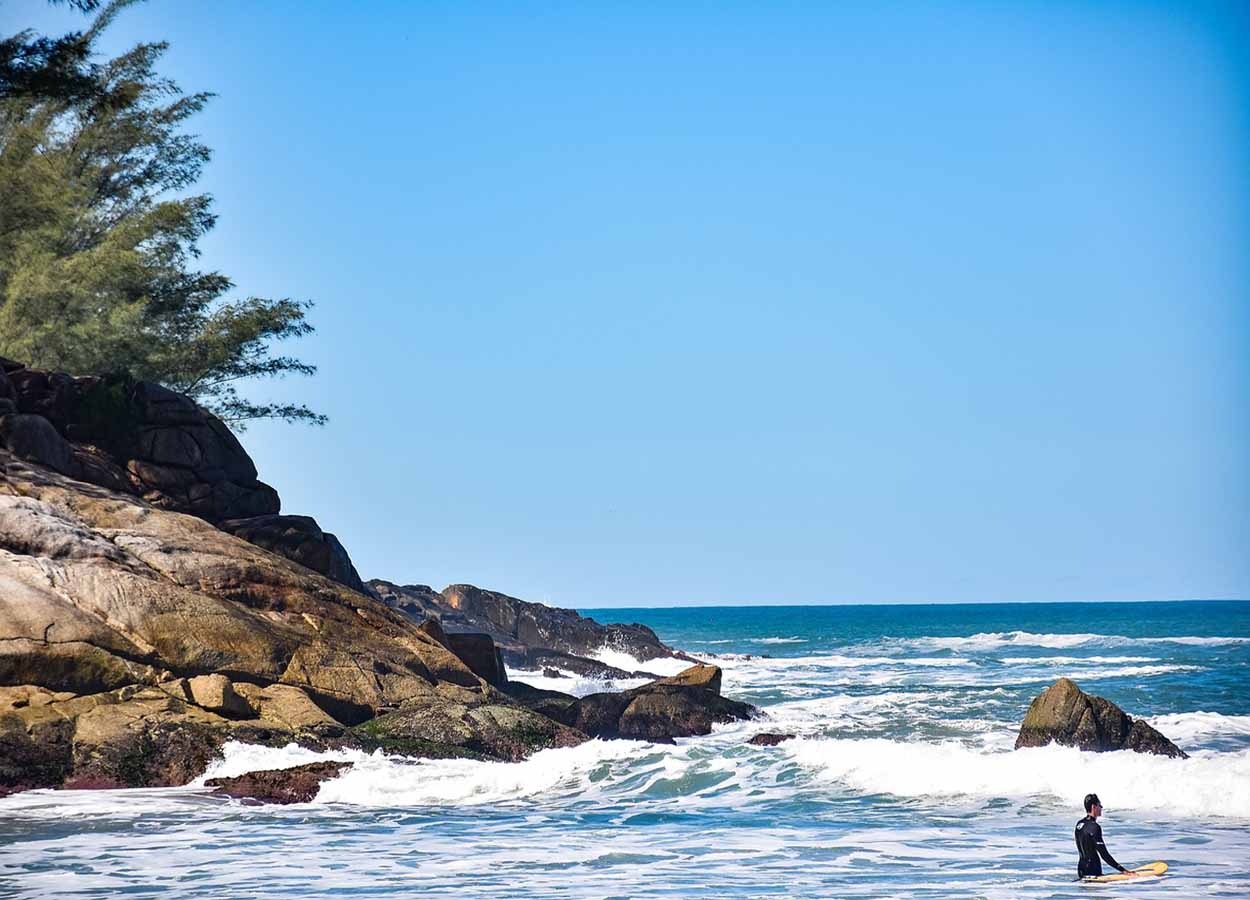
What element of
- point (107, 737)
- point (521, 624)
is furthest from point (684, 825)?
point (521, 624)

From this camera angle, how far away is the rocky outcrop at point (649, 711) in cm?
2733

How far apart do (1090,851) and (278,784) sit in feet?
37.3

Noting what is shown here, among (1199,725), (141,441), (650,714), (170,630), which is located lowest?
(1199,725)

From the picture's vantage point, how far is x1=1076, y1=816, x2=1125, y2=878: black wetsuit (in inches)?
578

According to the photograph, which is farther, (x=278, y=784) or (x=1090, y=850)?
(x=278, y=784)

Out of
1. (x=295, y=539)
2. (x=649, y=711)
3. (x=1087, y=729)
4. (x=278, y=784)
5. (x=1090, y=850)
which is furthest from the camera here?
(x=295, y=539)

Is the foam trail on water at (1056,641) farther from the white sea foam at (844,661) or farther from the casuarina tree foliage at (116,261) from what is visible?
the casuarina tree foliage at (116,261)

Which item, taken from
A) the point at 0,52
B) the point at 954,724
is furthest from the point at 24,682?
the point at 954,724

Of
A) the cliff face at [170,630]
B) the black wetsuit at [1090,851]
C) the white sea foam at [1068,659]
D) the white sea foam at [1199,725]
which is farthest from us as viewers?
the white sea foam at [1068,659]

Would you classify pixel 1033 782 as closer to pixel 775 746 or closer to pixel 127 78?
pixel 775 746

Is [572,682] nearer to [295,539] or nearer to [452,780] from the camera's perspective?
[295,539]

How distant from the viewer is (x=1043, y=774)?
22.2 metres

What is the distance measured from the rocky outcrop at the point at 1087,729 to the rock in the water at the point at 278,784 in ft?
42.0

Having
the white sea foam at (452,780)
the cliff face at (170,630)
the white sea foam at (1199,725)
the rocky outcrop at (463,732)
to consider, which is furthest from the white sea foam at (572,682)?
the white sea foam at (452,780)
